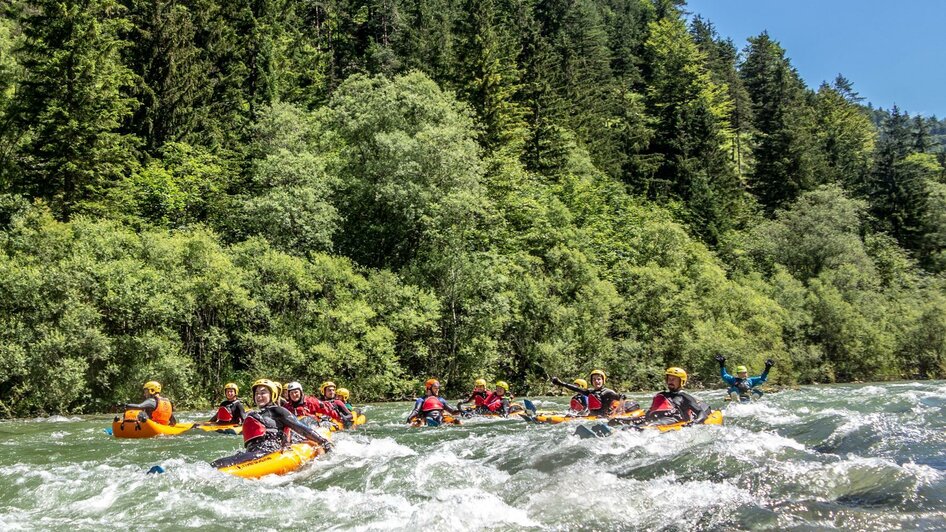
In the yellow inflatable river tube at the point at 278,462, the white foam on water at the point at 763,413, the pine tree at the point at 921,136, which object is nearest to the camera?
the yellow inflatable river tube at the point at 278,462

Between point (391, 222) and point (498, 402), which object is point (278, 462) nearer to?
point (498, 402)

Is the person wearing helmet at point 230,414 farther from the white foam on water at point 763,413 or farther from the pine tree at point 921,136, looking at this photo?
the pine tree at point 921,136

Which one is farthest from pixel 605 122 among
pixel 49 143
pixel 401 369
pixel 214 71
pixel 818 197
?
pixel 49 143

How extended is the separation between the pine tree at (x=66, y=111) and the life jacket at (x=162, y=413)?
1548cm

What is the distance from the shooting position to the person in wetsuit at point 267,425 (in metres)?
11.4

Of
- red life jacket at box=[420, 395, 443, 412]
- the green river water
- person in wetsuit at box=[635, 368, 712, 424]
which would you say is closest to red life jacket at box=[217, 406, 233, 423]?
the green river water

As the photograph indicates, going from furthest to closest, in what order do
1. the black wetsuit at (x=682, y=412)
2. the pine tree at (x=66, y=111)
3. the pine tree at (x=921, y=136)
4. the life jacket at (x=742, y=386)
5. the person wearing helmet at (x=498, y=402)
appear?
1. the pine tree at (x=921, y=136)
2. the pine tree at (x=66, y=111)
3. the life jacket at (x=742, y=386)
4. the person wearing helmet at (x=498, y=402)
5. the black wetsuit at (x=682, y=412)

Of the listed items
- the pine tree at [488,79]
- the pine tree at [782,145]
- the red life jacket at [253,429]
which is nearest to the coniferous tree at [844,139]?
the pine tree at [782,145]

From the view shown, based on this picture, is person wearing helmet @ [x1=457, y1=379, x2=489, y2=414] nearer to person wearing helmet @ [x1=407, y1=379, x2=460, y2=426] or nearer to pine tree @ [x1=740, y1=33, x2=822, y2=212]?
person wearing helmet @ [x1=407, y1=379, x2=460, y2=426]

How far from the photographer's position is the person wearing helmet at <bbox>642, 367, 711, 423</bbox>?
14305 millimetres

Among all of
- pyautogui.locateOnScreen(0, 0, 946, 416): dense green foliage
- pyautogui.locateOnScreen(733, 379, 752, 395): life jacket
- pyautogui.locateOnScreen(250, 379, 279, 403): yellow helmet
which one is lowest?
pyautogui.locateOnScreen(733, 379, 752, 395): life jacket

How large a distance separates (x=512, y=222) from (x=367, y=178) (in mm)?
8960

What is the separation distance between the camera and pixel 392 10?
2211 inches

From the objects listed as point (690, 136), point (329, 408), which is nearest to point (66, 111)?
point (329, 408)
